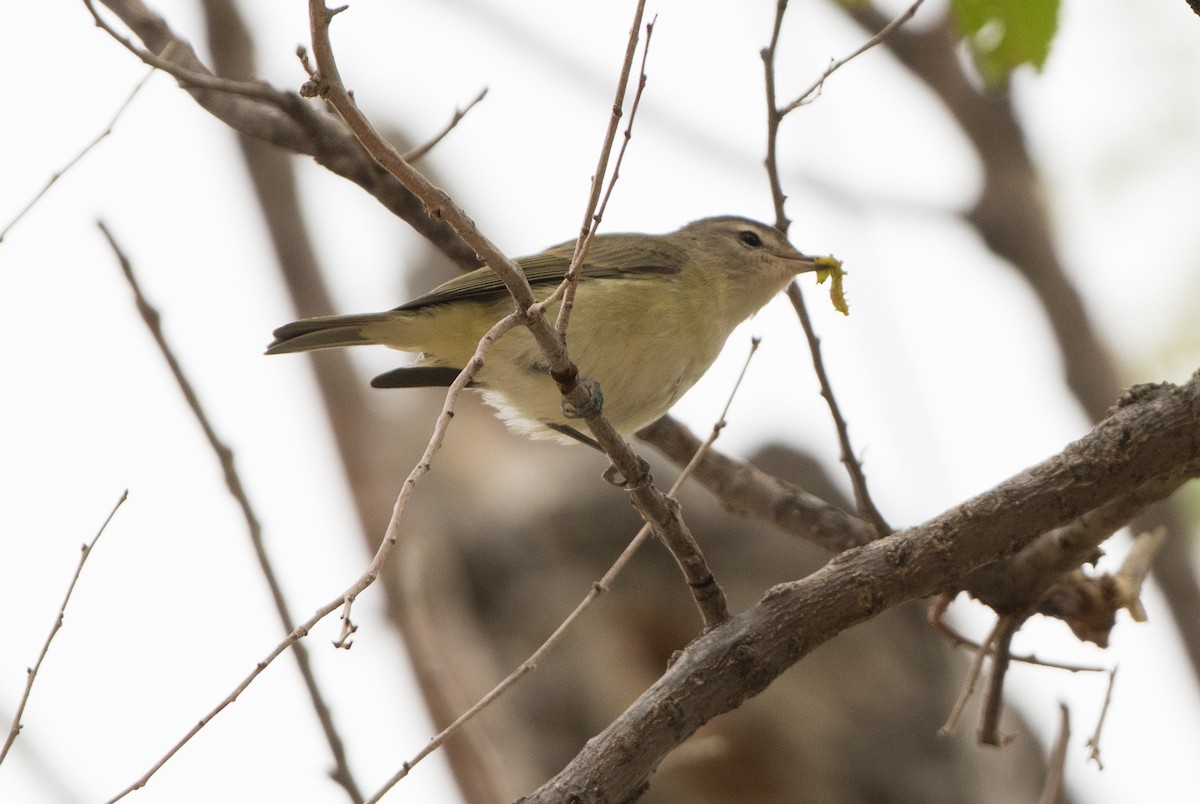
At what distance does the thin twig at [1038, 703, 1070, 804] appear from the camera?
285cm

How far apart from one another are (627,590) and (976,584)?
7.89ft

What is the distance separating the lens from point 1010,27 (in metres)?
2.85

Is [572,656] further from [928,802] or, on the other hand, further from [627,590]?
[928,802]

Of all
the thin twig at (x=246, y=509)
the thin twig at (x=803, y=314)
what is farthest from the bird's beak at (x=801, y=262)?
the thin twig at (x=246, y=509)

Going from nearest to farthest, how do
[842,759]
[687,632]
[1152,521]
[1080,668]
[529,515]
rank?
[1080,668] < [1152,521] < [842,759] < [687,632] < [529,515]

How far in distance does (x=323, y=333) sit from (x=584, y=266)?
99 cm

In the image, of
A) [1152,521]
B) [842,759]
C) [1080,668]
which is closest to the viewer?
[1080,668]

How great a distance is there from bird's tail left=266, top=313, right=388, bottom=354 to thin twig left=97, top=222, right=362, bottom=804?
1.23 meters

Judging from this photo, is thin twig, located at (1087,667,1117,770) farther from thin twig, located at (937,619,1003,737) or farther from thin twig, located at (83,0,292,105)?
thin twig, located at (83,0,292,105)

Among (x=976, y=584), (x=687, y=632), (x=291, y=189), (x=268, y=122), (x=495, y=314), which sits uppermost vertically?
(x=291, y=189)

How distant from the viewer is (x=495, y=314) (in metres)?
4.00

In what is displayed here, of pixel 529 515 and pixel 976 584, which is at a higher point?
pixel 529 515

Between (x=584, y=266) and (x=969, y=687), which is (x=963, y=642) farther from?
(x=584, y=266)

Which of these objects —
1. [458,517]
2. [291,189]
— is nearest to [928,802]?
[458,517]
